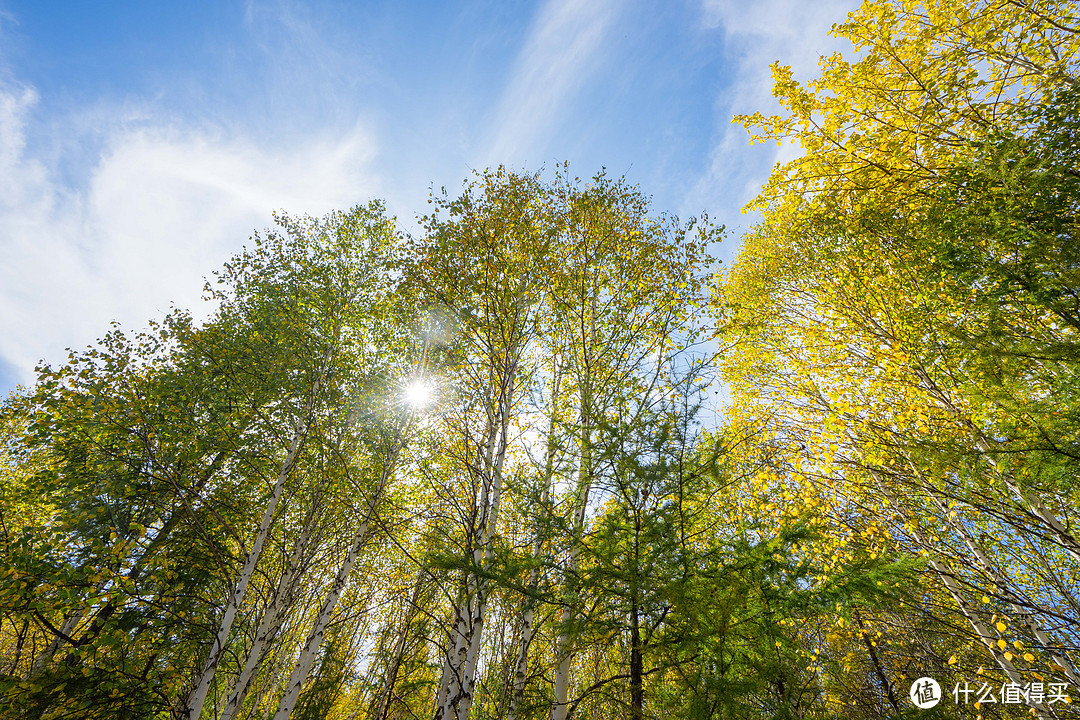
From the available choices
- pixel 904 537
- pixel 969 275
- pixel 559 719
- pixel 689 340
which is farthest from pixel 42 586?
pixel 904 537

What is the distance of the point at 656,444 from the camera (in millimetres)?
3826

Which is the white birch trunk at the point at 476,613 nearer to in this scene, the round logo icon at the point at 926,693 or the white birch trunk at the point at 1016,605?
the white birch trunk at the point at 1016,605

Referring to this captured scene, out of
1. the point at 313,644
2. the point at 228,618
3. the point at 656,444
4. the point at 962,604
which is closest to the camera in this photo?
the point at 656,444

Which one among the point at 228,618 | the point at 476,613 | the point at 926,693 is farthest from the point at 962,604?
the point at 228,618

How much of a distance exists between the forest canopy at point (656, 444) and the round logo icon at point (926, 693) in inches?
3.0

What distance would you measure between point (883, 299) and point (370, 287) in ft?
33.7

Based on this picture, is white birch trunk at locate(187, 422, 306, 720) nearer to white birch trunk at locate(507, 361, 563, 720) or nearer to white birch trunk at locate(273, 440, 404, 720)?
white birch trunk at locate(273, 440, 404, 720)

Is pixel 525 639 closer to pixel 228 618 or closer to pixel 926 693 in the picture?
pixel 228 618

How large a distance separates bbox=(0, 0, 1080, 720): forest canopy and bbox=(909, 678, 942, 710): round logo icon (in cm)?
8

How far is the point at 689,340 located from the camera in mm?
6043

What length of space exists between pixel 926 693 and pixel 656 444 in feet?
22.9

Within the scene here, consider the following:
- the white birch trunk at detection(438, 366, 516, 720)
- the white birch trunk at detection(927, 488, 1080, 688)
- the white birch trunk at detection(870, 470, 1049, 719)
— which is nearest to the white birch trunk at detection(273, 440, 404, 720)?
the white birch trunk at detection(438, 366, 516, 720)

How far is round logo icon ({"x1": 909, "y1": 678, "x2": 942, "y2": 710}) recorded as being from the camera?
18.1 ft

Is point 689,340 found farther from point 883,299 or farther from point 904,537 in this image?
point 904,537
